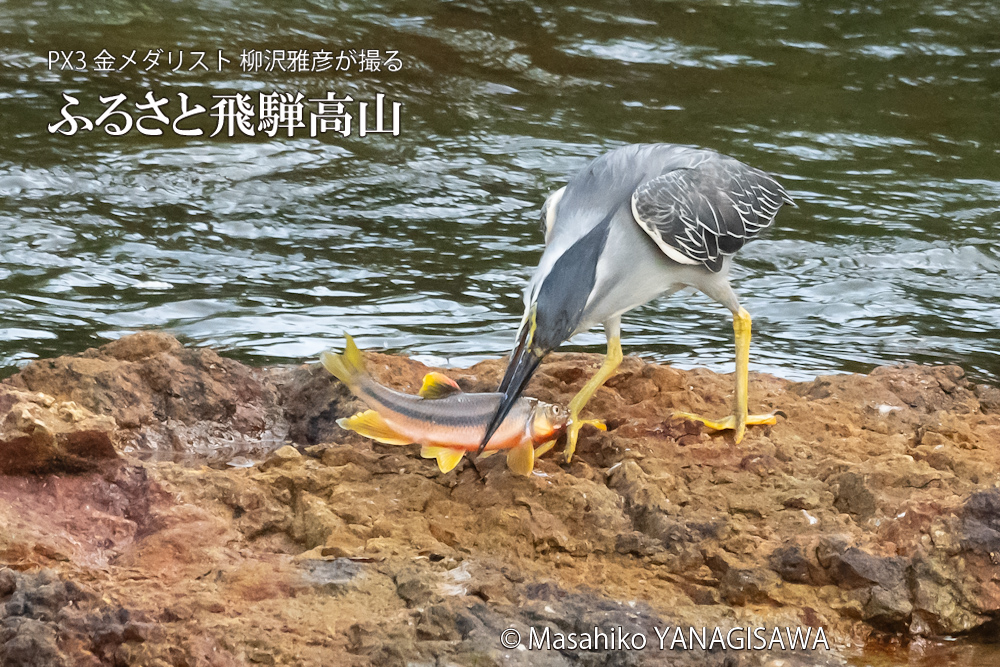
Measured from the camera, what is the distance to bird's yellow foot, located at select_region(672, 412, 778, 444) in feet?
14.3

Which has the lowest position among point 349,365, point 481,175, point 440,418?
point 481,175

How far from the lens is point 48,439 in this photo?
3.65 metres

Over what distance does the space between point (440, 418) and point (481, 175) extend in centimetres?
548

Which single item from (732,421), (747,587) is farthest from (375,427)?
(732,421)

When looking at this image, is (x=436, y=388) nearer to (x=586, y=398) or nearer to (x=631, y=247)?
(x=586, y=398)

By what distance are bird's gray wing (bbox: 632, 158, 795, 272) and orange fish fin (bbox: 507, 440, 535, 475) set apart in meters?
0.92

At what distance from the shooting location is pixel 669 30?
501 inches

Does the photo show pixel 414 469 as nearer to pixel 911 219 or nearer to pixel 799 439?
pixel 799 439

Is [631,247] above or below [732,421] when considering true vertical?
above

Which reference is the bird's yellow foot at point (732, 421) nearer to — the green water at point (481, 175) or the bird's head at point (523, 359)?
the bird's head at point (523, 359)

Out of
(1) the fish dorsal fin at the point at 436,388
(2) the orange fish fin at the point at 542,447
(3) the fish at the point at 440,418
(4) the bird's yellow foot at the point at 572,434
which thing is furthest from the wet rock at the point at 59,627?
(4) the bird's yellow foot at the point at 572,434

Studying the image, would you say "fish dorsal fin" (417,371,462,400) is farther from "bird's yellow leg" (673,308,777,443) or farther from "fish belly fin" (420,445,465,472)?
"bird's yellow leg" (673,308,777,443)

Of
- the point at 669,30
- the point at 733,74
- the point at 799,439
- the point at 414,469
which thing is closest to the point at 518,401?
the point at 414,469

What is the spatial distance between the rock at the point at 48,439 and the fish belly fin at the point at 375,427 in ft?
2.63
